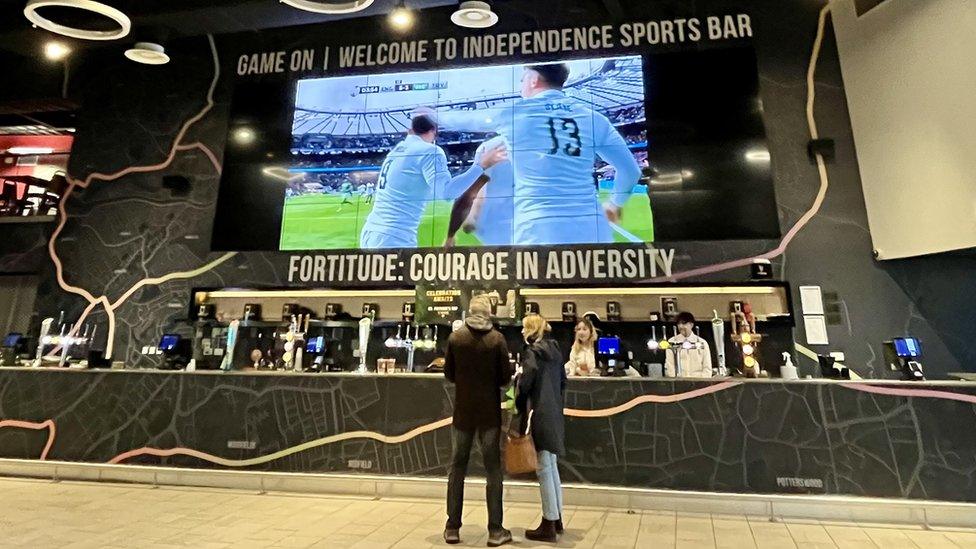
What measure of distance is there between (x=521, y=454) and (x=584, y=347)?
2.16 metres

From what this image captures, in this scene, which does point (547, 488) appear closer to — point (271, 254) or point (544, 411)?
point (544, 411)

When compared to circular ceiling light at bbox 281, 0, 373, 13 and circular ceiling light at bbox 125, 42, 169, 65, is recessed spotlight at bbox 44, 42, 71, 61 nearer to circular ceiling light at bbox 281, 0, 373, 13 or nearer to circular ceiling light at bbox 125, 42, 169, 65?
circular ceiling light at bbox 125, 42, 169, 65

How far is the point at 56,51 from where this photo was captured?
7.08 meters

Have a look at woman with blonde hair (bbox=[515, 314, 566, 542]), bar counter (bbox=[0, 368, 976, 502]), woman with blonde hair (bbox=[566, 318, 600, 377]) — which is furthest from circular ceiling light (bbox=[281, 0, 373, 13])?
woman with blonde hair (bbox=[566, 318, 600, 377])

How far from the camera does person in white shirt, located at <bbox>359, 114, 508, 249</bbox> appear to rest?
6.19 m

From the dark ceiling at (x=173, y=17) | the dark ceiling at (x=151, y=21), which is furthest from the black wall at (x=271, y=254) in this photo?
the dark ceiling at (x=173, y=17)

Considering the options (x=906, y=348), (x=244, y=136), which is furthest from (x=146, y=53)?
(x=906, y=348)

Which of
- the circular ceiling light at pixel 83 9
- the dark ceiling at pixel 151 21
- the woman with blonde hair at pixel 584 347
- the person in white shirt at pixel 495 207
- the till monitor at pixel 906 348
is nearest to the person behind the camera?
the till monitor at pixel 906 348

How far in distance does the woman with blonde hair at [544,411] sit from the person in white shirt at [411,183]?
3.15 meters

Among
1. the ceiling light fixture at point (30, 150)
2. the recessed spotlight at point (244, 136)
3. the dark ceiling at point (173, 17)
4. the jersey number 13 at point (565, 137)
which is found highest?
the dark ceiling at point (173, 17)

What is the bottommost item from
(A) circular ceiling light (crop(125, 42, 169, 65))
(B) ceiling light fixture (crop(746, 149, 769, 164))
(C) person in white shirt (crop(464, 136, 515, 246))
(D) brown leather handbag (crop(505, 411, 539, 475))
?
(D) brown leather handbag (crop(505, 411, 539, 475))

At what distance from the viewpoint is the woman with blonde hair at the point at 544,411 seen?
327cm

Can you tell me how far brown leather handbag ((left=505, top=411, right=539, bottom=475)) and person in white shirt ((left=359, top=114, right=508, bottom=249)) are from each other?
3.37m

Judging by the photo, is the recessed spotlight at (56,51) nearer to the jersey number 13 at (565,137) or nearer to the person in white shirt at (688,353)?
the jersey number 13 at (565,137)
